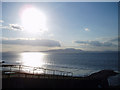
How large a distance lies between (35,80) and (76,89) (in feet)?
10.0

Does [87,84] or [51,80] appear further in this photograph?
[87,84]

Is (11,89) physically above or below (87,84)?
above

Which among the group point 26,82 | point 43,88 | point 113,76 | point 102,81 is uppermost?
point 26,82

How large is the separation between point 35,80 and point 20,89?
101cm

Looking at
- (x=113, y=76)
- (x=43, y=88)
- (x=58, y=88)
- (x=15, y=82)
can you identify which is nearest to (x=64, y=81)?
(x=58, y=88)

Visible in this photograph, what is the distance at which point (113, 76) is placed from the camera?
26469 mm

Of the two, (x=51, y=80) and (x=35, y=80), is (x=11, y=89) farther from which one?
(x=51, y=80)

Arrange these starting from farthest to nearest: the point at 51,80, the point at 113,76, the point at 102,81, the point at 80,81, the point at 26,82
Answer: the point at 113,76
the point at 102,81
the point at 80,81
the point at 51,80
the point at 26,82

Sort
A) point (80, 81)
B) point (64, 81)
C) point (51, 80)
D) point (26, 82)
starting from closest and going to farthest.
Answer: point (26, 82) → point (51, 80) → point (64, 81) → point (80, 81)

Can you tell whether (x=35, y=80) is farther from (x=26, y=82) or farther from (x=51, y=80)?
(x=51, y=80)

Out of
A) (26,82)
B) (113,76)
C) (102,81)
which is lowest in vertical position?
(113,76)

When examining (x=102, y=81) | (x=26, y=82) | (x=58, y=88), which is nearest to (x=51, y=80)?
(x=58, y=88)

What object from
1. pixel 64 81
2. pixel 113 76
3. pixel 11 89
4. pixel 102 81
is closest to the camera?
pixel 11 89

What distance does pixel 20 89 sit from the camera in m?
6.62
